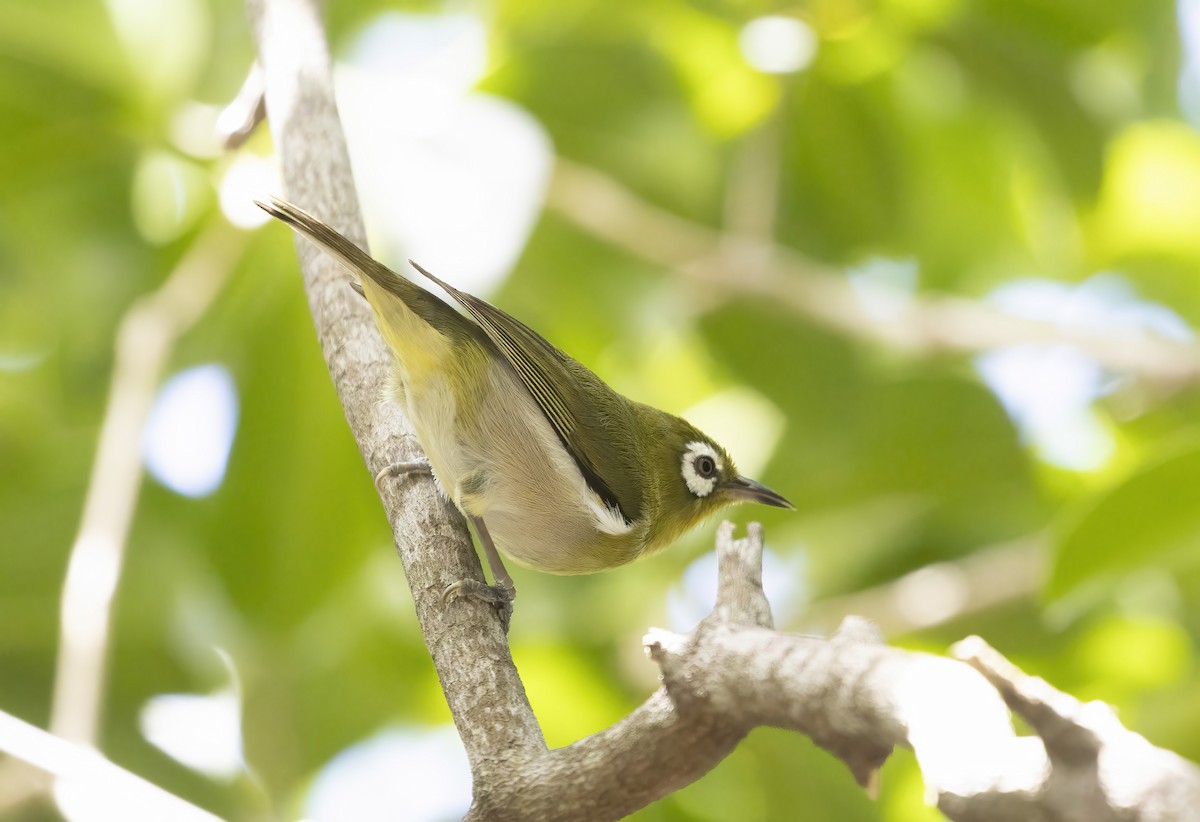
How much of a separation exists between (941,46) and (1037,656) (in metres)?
2.00

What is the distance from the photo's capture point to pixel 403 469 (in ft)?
8.75

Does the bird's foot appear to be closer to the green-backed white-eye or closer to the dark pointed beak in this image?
the green-backed white-eye

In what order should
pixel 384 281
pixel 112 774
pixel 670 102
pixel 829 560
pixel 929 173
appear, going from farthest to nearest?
pixel 929 173
pixel 829 560
pixel 670 102
pixel 384 281
pixel 112 774

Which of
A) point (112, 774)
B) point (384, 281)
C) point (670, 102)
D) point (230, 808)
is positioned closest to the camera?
point (112, 774)

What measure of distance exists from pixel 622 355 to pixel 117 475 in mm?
1803

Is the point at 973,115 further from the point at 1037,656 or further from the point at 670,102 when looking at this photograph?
the point at 1037,656

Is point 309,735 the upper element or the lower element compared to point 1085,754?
upper

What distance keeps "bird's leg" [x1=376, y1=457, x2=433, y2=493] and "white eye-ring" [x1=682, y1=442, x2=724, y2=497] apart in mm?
1114

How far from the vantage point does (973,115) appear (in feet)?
14.8

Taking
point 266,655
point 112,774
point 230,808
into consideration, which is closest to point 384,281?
point 112,774

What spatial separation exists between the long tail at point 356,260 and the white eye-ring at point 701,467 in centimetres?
98

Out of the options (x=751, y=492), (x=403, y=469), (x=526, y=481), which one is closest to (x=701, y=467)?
(x=751, y=492)

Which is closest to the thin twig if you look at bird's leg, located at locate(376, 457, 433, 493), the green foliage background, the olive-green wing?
the green foliage background

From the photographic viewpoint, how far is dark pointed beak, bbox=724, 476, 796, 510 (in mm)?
3768
